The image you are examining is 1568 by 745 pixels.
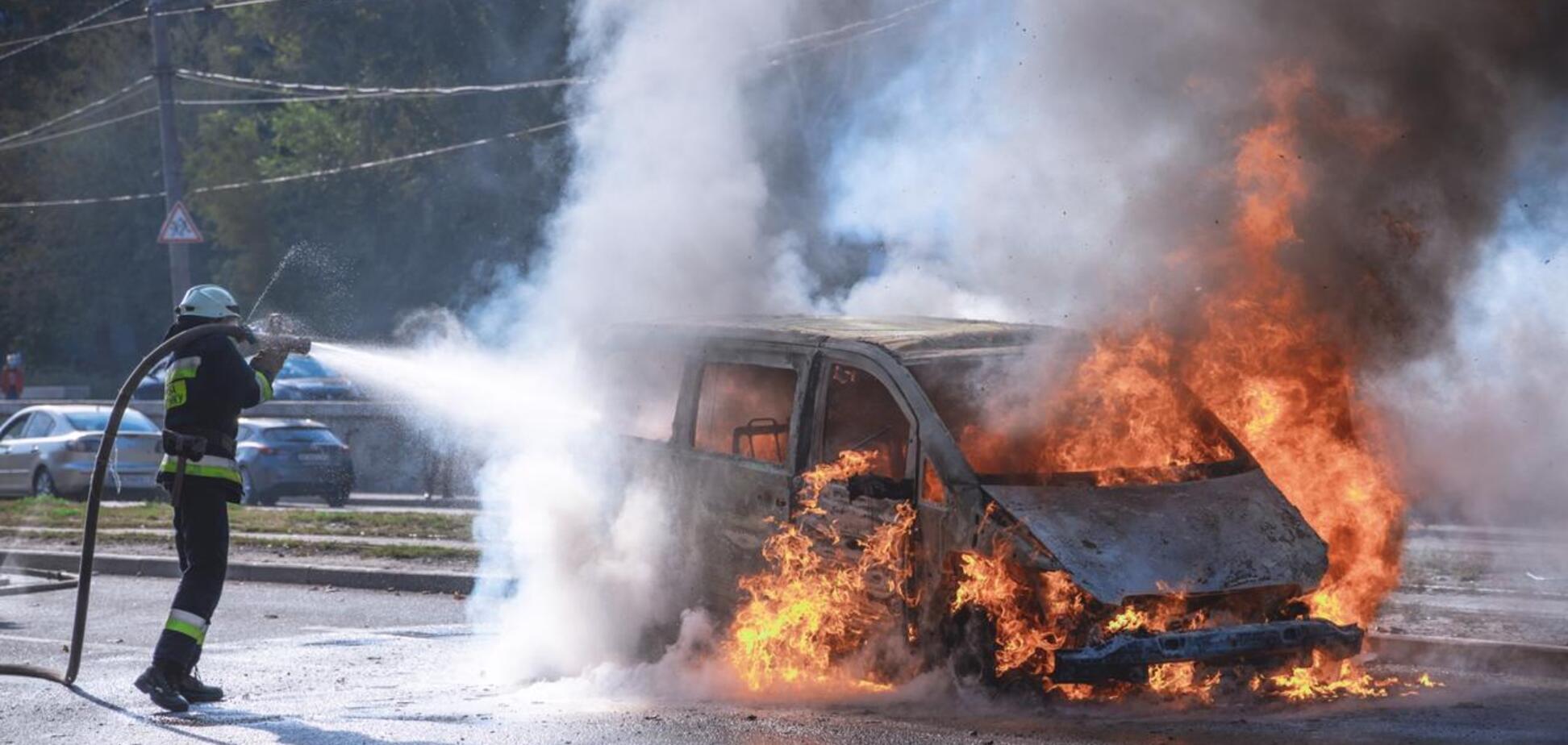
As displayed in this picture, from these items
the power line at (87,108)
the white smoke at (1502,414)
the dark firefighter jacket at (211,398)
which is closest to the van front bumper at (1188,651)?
the dark firefighter jacket at (211,398)

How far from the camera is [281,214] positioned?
41.6m

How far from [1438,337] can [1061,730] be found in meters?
3.65

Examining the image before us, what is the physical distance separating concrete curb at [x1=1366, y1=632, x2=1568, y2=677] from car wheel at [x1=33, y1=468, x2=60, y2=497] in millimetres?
19615

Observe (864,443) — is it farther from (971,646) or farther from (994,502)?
(971,646)

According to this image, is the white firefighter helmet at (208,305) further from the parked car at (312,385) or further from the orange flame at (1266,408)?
the parked car at (312,385)

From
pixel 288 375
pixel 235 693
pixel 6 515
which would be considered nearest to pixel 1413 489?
pixel 235 693

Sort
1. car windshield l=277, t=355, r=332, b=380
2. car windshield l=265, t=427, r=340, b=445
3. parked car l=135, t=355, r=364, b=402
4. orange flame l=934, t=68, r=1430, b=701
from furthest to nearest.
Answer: car windshield l=277, t=355, r=332, b=380, parked car l=135, t=355, r=364, b=402, car windshield l=265, t=427, r=340, b=445, orange flame l=934, t=68, r=1430, b=701

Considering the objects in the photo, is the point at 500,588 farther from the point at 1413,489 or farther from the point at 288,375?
the point at 288,375

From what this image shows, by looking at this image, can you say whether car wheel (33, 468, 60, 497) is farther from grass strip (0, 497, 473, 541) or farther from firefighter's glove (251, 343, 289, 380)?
firefighter's glove (251, 343, 289, 380)

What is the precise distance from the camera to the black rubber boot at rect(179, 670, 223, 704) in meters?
8.05

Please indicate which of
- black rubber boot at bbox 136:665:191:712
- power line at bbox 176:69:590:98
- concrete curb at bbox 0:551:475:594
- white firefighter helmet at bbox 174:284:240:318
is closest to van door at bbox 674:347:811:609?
white firefighter helmet at bbox 174:284:240:318

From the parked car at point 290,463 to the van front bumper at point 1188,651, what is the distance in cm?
1808

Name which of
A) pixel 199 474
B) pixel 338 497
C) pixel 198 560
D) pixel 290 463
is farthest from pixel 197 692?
pixel 338 497

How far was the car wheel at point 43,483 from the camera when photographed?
79.8ft
